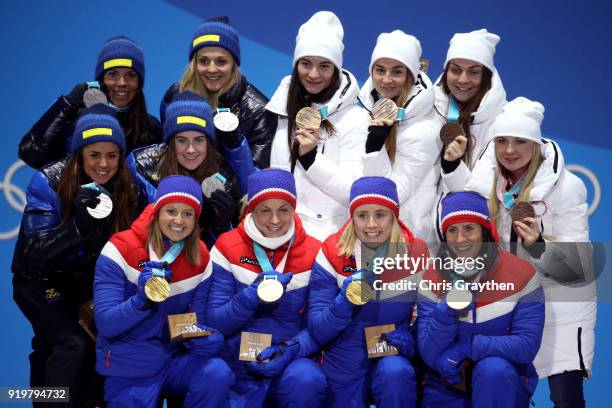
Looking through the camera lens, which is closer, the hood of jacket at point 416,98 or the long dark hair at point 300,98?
the hood of jacket at point 416,98

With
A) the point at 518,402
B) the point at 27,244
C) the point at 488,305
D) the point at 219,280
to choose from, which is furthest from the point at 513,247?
the point at 27,244

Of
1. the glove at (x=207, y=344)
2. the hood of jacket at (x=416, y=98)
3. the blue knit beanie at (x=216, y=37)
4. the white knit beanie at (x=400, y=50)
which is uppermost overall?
the blue knit beanie at (x=216, y=37)

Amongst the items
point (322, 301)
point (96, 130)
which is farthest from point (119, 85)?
point (322, 301)

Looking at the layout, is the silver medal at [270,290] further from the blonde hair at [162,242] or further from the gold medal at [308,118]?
the gold medal at [308,118]

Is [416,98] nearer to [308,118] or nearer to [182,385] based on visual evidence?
[308,118]

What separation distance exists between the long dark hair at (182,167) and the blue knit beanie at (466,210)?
1.14 meters

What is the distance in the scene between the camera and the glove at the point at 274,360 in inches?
184

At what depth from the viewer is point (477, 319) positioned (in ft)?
15.3

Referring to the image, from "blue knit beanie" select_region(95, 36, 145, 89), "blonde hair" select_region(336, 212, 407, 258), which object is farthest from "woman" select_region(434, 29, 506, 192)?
"blue knit beanie" select_region(95, 36, 145, 89)

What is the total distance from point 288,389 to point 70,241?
119cm

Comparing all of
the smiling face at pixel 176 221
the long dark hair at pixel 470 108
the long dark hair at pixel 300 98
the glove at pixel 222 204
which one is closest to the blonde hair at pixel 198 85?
the long dark hair at pixel 300 98

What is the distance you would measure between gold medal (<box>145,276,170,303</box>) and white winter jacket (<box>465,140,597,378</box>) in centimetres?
149

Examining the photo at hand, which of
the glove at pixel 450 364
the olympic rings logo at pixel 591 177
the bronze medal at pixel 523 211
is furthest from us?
the olympic rings logo at pixel 591 177

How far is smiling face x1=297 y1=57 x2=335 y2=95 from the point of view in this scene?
5234 mm
